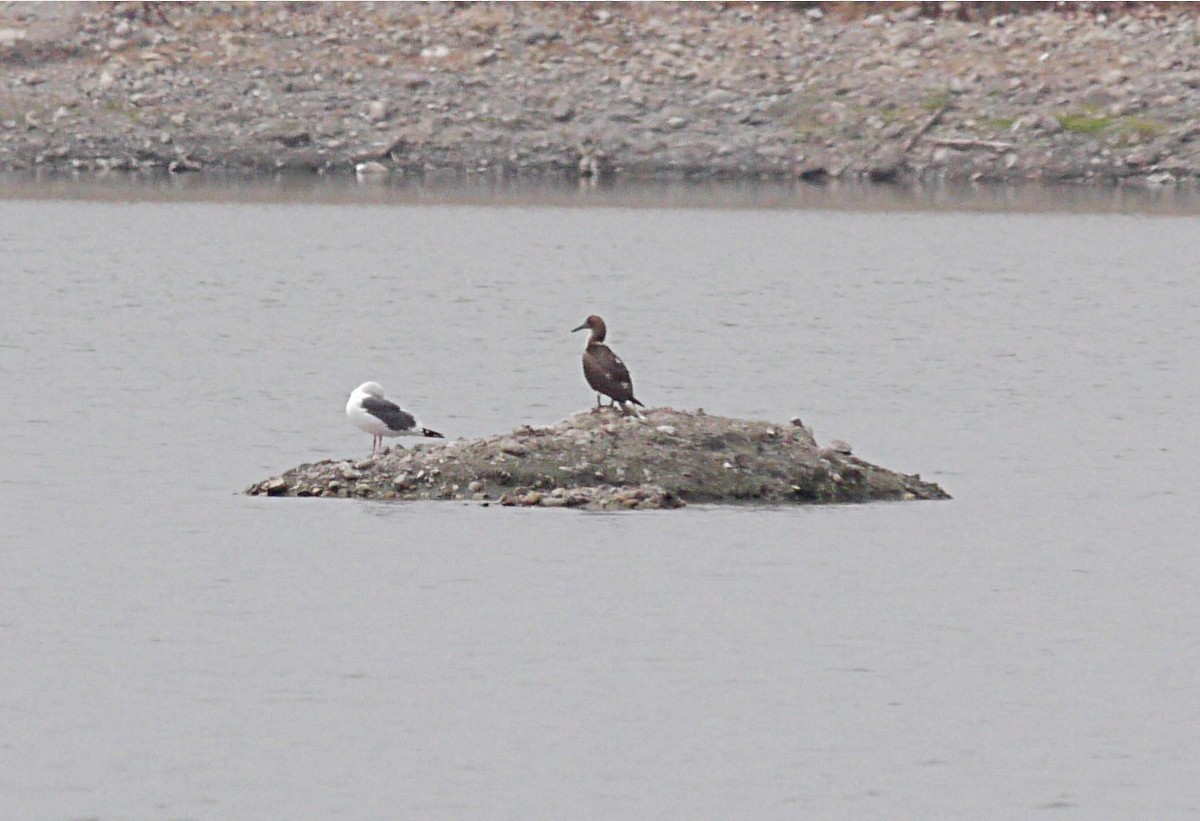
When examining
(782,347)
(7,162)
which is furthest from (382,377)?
(7,162)

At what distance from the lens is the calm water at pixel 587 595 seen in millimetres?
15117

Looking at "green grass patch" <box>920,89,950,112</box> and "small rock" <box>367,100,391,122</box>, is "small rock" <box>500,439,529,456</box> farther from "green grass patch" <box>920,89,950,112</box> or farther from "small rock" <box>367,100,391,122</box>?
"green grass patch" <box>920,89,950,112</box>

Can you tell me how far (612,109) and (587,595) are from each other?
48027 mm

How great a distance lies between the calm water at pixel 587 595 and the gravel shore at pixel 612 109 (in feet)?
82.7

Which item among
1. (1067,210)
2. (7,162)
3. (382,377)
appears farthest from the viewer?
(7,162)

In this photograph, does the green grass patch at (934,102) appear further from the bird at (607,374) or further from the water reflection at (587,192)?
the bird at (607,374)

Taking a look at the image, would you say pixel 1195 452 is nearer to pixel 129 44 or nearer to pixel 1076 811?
Result: pixel 1076 811

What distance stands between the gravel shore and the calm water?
82.7 feet

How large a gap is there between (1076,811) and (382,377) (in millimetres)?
21312

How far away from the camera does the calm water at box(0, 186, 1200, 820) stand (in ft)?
49.6

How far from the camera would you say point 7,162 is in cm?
6638

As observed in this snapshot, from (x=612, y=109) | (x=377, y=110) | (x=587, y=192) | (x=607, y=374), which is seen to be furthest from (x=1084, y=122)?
(x=607, y=374)

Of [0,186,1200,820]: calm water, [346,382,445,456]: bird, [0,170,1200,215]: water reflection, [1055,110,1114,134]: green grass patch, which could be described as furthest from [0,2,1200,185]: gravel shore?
[346,382,445,456]: bird

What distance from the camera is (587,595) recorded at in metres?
19.7
